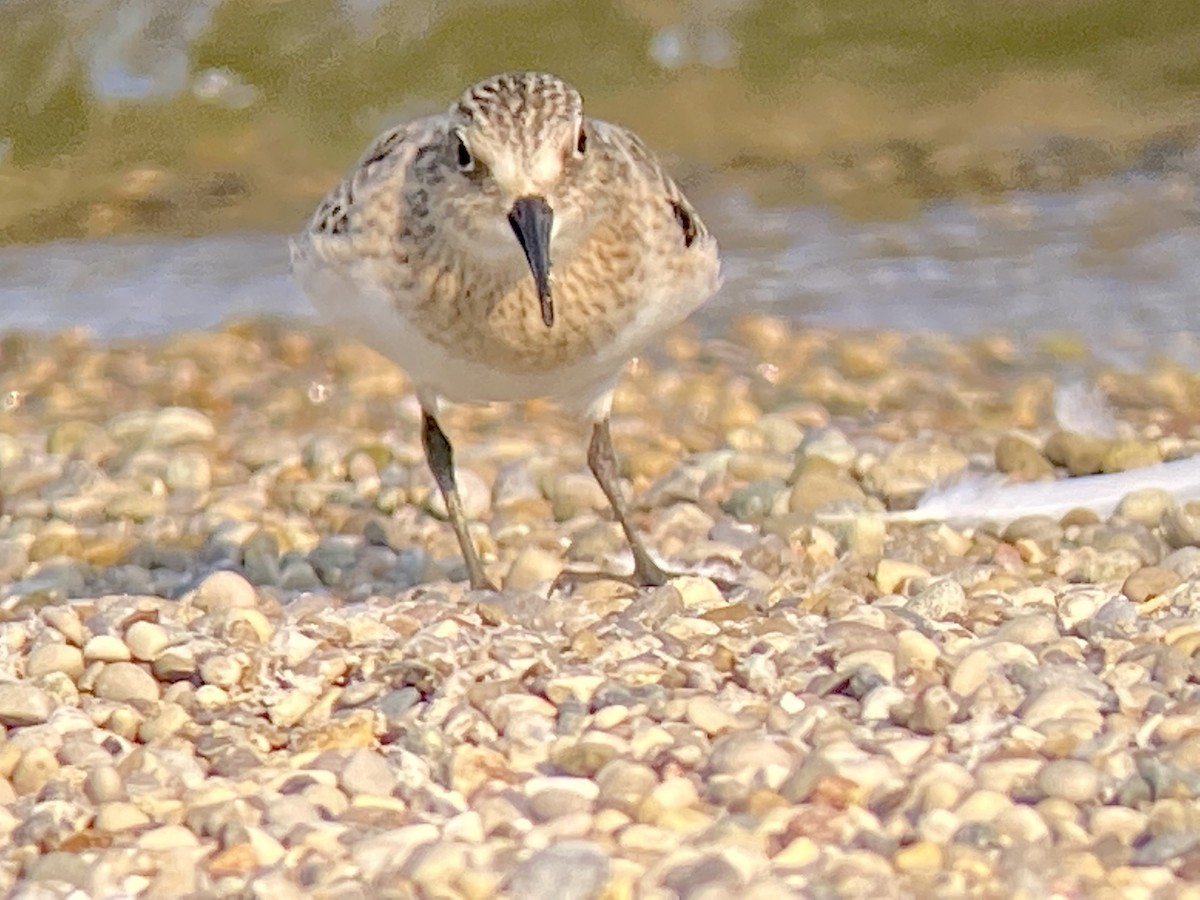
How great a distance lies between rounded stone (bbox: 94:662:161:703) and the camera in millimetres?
3732

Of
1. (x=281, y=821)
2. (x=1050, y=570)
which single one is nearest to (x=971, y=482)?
(x=1050, y=570)

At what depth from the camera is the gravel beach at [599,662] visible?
9.66 ft

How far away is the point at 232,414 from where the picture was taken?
21.6 feet

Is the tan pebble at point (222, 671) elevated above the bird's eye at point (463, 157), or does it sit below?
below

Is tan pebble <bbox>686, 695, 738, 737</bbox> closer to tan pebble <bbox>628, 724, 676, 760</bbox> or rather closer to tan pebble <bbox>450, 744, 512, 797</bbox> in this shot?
tan pebble <bbox>628, 724, 676, 760</bbox>

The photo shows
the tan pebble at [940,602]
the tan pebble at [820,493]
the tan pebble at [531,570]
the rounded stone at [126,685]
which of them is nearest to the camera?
the rounded stone at [126,685]

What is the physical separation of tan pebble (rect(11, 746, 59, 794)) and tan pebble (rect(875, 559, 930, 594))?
5.92 feet

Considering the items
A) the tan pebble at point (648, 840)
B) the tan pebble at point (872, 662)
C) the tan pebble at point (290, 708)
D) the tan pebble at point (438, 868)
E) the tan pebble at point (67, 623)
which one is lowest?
the tan pebble at point (648, 840)

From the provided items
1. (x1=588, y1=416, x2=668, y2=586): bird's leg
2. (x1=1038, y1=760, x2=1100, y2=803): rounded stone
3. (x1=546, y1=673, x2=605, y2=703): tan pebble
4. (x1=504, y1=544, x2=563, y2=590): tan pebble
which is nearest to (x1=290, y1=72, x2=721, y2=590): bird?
Answer: (x1=588, y1=416, x2=668, y2=586): bird's leg

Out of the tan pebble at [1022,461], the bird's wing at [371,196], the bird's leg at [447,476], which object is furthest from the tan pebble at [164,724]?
the tan pebble at [1022,461]

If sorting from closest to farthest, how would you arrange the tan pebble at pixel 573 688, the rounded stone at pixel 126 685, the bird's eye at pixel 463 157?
the tan pebble at pixel 573 688
the rounded stone at pixel 126 685
the bird's eye at pixel 463 157

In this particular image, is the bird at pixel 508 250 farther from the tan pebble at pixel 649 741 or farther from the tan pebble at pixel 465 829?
the tan pebble at pixel 465 829

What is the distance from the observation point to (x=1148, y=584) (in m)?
4.09

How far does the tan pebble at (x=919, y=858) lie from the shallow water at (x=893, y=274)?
162 inches
